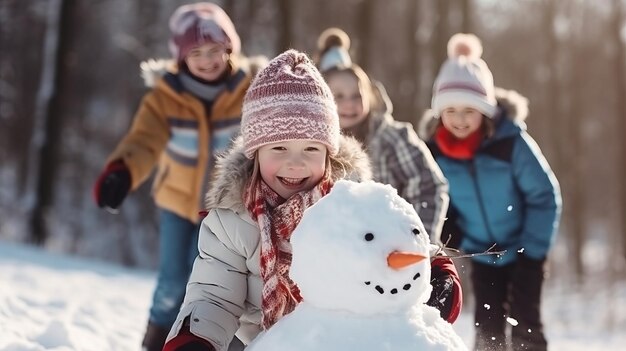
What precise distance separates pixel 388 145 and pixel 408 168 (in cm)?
22

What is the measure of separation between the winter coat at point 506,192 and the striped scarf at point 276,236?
2.06 metres

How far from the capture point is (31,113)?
17797mm

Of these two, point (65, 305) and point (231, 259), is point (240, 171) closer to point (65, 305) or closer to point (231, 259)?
point (231, 259)

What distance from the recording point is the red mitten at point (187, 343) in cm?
220

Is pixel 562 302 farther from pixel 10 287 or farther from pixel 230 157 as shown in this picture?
pixel 230 157

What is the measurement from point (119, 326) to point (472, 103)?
8.71ft

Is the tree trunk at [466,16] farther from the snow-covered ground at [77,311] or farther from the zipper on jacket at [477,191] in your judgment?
the zipper on jacket at [477,191]

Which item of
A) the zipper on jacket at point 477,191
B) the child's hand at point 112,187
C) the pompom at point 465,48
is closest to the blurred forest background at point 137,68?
the pompom at point 465,48

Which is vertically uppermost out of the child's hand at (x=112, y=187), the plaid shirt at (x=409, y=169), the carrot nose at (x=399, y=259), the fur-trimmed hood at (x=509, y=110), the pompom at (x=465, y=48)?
the pompom at (x=465, y=48)

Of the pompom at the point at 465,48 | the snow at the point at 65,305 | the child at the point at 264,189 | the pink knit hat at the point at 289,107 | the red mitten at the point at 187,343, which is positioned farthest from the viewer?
the pompom at the point at 465,48

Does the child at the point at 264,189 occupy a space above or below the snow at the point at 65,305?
above

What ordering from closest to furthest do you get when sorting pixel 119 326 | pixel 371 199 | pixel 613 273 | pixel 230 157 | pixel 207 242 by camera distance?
pixel 371 199 < pixel 207 242 < pixel 230 157 < pixel 119 326 < pixel 613 273

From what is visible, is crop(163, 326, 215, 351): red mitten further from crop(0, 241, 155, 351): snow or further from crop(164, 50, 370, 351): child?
crop(0, 241, 155, 351): snow

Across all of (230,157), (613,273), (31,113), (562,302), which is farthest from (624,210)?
(230,157)
